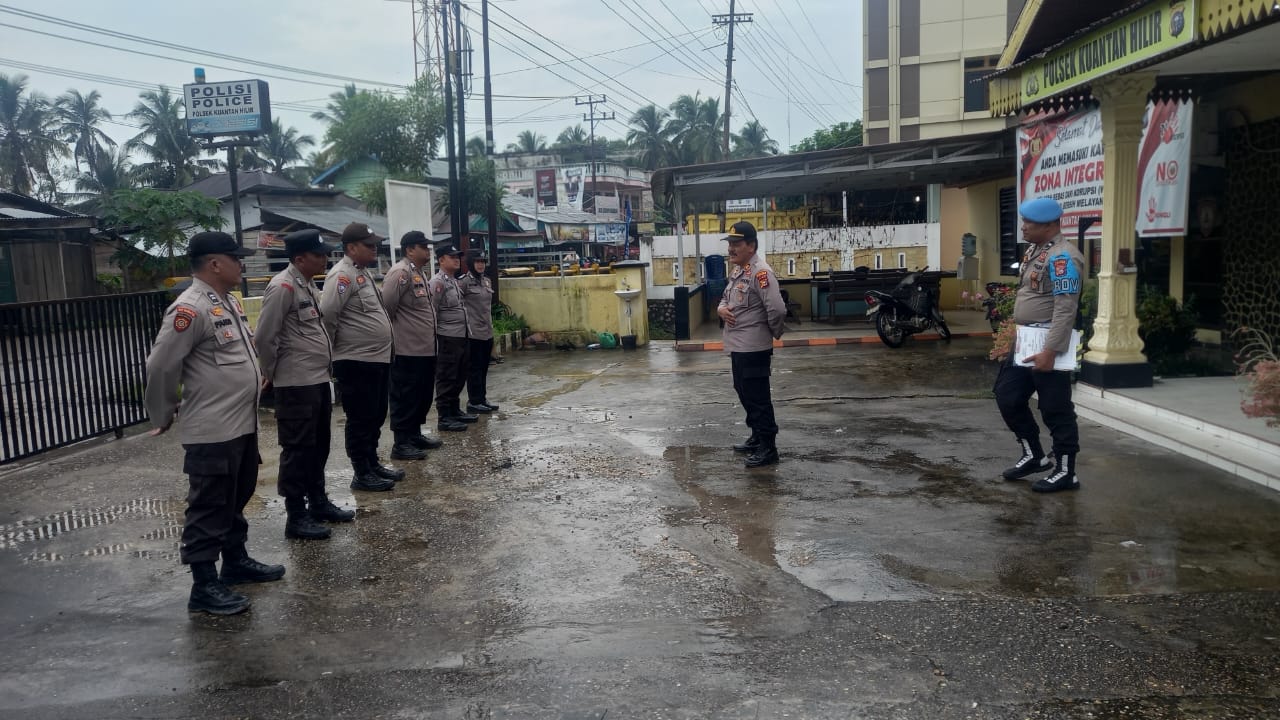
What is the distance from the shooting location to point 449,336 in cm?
801

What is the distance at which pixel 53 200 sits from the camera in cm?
4134

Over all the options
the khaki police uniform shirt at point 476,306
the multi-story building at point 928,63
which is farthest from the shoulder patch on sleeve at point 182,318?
the multi-story building at point 928,63

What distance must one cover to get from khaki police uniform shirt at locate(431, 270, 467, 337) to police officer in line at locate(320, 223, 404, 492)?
1782mm

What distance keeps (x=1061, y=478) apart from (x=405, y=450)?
4.71 meters

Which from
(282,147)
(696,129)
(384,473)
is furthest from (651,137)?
(384,473)

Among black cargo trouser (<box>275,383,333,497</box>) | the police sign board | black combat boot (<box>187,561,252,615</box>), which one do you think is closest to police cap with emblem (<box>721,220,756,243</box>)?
black cargo trouser (<box>275,383,333,497</box>)

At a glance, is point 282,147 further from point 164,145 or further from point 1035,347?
point 1035,347

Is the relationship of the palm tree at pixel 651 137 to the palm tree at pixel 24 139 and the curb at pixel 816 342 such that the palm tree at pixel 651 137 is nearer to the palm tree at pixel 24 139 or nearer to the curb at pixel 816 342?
the palm tree at pixel 24 139

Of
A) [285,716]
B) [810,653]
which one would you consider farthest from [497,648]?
[810,653]

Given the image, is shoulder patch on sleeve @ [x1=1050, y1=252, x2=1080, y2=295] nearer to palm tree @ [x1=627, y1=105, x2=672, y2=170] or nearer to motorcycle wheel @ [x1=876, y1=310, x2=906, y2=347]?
motorcycle wheel @ [x1=876, y1=310, x2=906, y2=347]

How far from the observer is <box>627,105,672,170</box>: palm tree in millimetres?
59656

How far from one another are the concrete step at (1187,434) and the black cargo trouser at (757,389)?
289 centimetres

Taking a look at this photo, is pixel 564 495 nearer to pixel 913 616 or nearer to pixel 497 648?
pixel 497 648

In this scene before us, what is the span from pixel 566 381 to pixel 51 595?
7.25m
